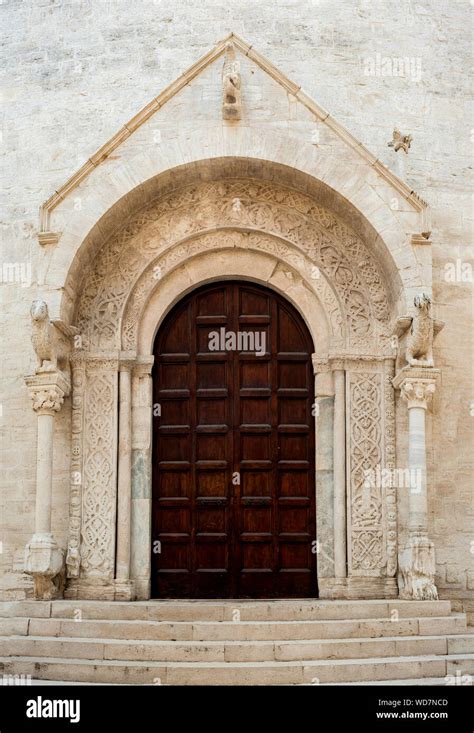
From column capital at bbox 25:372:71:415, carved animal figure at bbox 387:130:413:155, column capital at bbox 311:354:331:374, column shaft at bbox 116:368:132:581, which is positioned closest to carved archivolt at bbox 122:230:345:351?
column capital at bbox 311:354:331:374

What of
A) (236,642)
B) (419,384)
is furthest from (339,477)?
(236,642)

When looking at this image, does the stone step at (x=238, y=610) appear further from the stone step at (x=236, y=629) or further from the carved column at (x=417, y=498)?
the carved column at (x=417, y=498)

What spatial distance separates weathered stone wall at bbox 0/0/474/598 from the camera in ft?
39.8

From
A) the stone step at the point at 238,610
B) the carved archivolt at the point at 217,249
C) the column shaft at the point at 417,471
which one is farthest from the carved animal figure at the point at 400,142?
the stone step at the point at 238,610

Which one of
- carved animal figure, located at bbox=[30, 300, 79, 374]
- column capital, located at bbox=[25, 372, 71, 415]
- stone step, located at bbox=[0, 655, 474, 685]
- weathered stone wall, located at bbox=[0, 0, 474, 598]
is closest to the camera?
stone step, located at bbox=[0, 655, 474, 685]

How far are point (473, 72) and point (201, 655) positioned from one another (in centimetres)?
770

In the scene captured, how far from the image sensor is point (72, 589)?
1130cm

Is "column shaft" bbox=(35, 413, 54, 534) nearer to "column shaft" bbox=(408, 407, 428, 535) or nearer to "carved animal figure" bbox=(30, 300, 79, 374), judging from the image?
"carved animal figure" bbox=(30, 300, 79, 374)

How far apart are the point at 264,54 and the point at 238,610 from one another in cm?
655

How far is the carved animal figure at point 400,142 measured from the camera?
38.5 ft

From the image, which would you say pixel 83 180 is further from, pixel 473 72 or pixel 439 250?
pixel 473 72

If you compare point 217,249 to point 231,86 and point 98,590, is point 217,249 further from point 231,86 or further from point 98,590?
point 98,590

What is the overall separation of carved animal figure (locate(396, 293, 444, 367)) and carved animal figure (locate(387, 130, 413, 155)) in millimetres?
1875

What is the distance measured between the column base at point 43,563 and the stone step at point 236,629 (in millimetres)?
727
